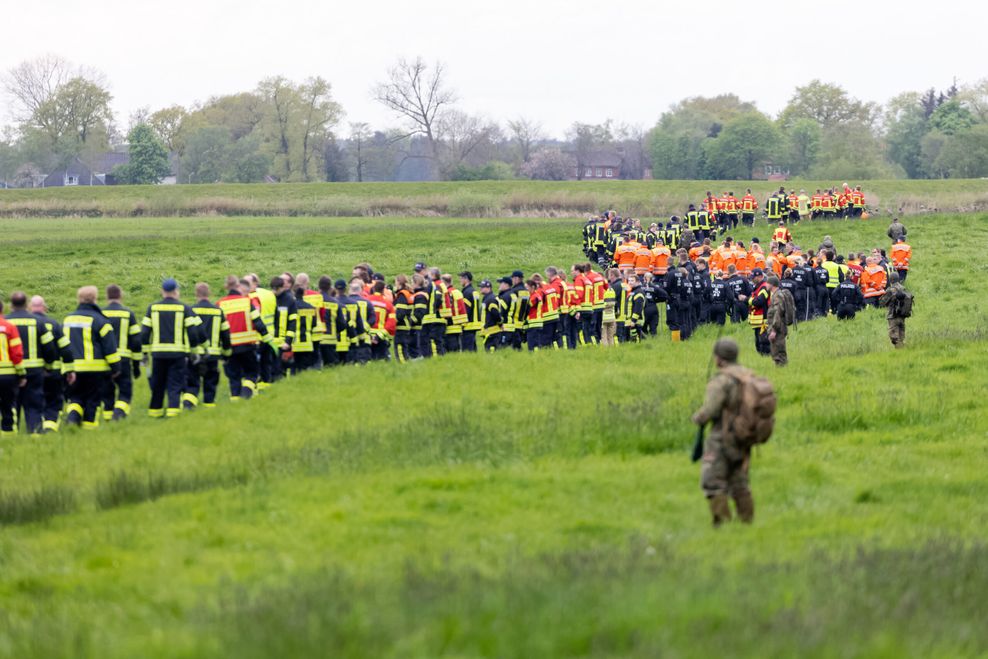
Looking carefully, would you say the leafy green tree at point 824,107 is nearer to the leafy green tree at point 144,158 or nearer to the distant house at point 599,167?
the distant house at point 599,167

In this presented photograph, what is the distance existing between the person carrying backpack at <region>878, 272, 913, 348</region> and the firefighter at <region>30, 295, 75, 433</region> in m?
14.9

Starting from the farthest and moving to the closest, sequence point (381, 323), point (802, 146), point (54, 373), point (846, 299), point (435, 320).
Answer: point (802, 146) → point (846, 299) → point (435, 320) → point (381, 323) → point (54, 373)

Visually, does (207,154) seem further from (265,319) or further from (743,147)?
(265,319)

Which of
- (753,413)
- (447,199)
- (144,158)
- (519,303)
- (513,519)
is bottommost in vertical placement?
(513,519)

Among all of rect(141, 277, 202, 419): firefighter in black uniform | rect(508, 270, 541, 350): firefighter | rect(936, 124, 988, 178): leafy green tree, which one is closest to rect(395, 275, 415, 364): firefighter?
rect(508, 270, 541, 350): firefighter

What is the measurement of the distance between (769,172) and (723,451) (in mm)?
114641

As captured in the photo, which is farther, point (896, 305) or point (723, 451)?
point (896, 305)

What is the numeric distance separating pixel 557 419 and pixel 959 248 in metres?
33.6

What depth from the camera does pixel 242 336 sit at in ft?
69.7

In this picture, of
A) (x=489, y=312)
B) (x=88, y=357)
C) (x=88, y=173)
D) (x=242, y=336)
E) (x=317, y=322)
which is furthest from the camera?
(x=88, y=173)

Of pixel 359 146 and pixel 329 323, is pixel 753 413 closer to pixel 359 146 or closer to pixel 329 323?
pixel 329 323

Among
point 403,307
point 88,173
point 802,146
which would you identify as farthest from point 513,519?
point 88,173

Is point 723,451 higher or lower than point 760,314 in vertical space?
higher

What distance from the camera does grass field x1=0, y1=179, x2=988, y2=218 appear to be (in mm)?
69625
